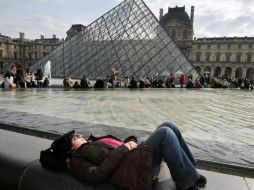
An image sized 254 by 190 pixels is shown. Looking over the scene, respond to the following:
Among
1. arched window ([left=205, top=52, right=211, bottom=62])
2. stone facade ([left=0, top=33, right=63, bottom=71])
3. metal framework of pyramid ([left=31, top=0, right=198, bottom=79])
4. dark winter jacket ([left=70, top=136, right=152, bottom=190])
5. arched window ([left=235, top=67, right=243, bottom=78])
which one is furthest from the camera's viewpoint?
stone facade ([left=0, top=33, right=63, bottom=71])

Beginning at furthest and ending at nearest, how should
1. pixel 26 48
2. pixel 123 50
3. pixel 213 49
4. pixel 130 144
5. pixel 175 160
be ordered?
pixel 26 48 < pixel 213 49 < pixel 123 50 < pixel 130 144 < pixel 175 160

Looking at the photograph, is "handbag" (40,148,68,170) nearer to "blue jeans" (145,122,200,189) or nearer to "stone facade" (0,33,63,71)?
"blue jeans" (145,122,200,189)

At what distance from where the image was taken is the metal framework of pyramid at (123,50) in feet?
61.6

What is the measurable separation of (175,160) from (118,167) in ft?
1.37

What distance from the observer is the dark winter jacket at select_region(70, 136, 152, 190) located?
6.57 ft

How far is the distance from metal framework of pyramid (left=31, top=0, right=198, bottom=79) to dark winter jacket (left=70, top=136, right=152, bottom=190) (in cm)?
1595

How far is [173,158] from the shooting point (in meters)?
2.13

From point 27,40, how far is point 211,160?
88811 mm

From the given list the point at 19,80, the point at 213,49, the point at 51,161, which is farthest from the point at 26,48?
the point at 51,161

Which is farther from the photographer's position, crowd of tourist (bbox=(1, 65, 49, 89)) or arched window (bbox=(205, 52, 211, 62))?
arched window (bbox=(205, 52, 211, 62))

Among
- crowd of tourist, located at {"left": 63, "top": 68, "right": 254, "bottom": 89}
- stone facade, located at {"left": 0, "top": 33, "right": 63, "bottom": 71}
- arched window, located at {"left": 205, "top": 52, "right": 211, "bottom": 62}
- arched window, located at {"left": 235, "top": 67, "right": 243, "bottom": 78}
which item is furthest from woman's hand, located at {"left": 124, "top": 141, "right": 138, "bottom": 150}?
stone facade, located at {"left": 0, "top": 33, "right": 63, "bottom": 71}

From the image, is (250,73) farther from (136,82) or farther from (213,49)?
(136,82)

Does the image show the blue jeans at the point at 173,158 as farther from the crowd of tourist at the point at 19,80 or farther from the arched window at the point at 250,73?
the arched window at the point at 250,73

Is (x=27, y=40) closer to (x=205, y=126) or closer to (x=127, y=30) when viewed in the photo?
(x=127, y=30)
